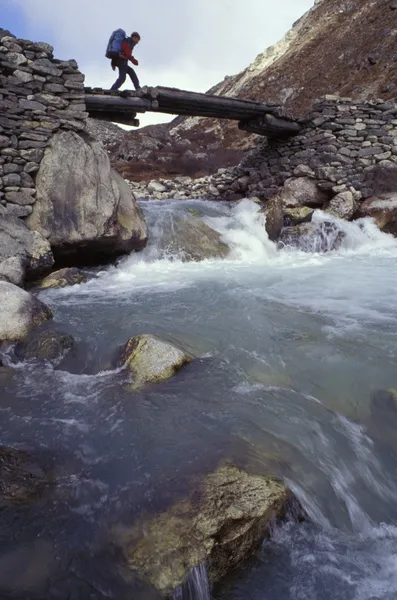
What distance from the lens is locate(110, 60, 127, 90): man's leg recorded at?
31.9ft

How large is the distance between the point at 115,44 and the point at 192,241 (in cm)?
476

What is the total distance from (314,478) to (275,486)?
1.34 ft

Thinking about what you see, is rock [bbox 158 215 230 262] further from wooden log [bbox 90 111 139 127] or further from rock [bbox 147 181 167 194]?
rock [bbox 147 181 167 194]

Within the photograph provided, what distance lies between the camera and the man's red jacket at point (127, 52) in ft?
31.6

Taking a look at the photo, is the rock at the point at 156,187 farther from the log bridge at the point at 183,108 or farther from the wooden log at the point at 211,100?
the wooden log at the point at 211,100

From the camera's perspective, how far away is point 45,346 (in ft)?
14.0

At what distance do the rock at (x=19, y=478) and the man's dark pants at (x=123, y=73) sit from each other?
901cm

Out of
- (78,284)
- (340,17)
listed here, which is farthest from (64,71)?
(340,17)

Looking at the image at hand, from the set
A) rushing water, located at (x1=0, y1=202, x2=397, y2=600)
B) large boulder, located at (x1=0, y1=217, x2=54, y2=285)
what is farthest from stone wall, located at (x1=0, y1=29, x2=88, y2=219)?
rushing water, located at (x1=0, y1=202, x2=397, y2=600)

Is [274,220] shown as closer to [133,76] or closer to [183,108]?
[183,108]

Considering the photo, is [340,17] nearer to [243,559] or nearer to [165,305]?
A: [165,305]

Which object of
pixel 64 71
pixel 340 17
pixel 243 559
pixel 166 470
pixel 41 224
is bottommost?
pixel 243 559

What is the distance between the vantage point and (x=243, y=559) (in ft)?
7.11

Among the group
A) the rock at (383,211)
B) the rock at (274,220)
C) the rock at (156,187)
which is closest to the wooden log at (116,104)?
the rock at (274,220)
